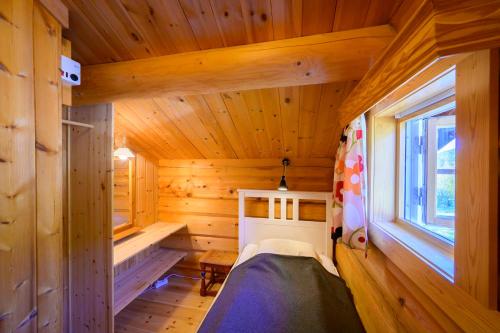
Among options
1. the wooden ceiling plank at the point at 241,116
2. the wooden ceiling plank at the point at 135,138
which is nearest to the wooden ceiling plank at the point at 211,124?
the wooden ceiling plank at the point at 241,116

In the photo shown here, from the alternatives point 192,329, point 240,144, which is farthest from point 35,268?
point 240,144

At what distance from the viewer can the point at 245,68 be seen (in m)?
1.16

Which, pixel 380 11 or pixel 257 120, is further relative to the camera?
pixel 257 120

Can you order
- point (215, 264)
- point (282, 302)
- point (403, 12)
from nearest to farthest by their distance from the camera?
point (403, 12), point (282, 302), point (215, 264)

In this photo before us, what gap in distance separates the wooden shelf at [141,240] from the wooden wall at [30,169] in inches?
35.5

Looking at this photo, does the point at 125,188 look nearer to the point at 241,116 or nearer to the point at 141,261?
the point at 141,261

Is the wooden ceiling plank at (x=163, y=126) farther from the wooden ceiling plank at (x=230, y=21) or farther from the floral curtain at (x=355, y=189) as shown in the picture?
the floral curtain at (x=355, y=189)

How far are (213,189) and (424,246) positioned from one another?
7.30ft

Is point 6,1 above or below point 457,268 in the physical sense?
above

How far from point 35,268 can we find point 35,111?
66cm

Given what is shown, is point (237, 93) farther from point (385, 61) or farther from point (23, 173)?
point (23, 173)

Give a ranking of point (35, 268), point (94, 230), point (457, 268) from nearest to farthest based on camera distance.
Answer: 1. point (457, 268)
2. point (35, 268)
3. point (94, 230)

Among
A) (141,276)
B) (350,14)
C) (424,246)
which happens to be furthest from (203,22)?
(141,276)

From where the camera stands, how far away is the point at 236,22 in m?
1.06
